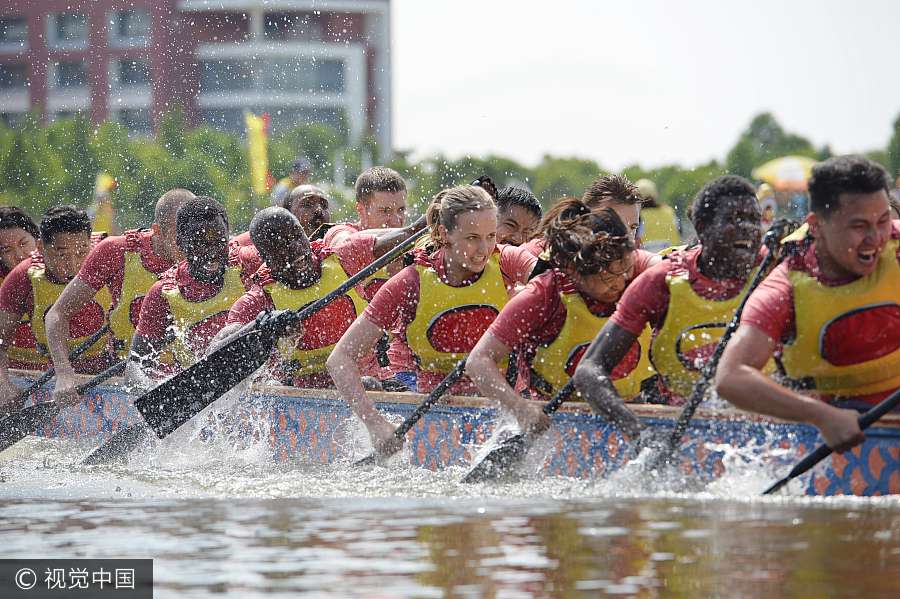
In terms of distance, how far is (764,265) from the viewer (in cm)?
631

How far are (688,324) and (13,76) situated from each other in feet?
258

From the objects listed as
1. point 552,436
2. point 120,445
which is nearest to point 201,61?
point 120,445

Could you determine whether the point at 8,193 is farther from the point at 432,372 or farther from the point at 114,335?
the point at 432,372

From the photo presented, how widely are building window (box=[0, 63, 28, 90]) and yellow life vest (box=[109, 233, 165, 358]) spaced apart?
233 ft

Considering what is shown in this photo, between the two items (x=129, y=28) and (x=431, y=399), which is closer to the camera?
(x=431, y=399)

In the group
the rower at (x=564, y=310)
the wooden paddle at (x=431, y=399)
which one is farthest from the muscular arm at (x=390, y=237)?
the rower at (x=564, y=310)

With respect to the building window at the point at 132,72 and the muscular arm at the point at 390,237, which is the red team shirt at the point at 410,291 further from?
the building window at the point at 132,72

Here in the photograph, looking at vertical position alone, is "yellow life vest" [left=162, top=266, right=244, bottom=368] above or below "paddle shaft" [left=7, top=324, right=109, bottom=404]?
above

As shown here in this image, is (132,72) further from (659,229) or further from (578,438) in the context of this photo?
(578,438)

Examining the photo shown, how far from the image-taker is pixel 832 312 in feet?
18.8

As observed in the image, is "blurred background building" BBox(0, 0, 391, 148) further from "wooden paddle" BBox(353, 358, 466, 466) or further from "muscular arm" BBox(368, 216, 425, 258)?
"wooden paddle" BBox(353, 358, 466, 466)

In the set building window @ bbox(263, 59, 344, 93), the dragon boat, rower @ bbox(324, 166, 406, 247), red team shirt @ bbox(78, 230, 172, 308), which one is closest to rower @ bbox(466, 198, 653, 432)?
the dragon boat

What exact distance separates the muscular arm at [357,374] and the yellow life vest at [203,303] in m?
1.86

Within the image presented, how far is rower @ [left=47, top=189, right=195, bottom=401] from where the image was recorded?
10023mm
